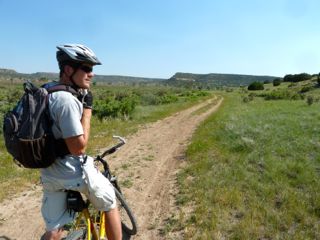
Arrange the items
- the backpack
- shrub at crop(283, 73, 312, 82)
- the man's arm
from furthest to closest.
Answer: shrub at crop(283, 73, 312, 82) → the man's arm → the backpack

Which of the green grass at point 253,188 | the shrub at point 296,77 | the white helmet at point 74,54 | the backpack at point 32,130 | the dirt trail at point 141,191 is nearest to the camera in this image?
the backpack at point 32,130

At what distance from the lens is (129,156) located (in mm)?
10055

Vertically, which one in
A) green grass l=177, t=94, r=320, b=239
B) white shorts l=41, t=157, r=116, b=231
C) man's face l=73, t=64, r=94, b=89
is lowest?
green grass l=177, t=94, r=320, b=239

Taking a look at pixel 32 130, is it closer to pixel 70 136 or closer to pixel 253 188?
pixel 70 136

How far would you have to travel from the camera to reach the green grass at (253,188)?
5.05m

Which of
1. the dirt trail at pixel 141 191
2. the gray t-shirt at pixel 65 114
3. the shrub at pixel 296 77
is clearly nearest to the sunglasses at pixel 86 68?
the gray t-shirt at pixel 65 114

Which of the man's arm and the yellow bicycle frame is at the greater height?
the man's arm

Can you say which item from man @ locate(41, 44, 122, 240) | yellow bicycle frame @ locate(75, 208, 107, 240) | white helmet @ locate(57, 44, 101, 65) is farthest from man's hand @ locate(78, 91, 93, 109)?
yellow bicycle frame @ locate(75, 208, 107, 240)

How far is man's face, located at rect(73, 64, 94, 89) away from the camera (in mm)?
2865

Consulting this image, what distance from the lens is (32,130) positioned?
256 cm

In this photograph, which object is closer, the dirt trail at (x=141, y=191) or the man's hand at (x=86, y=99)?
the man's hand at (x=86, y=99)

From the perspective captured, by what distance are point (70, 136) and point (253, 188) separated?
15.6ft

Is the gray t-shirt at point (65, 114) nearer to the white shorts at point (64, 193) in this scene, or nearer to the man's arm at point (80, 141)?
the man's arm at point (80, 141)

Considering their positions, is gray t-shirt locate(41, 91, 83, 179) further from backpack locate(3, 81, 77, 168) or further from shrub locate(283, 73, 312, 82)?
shrub locate(283, 73, 312, 82)
